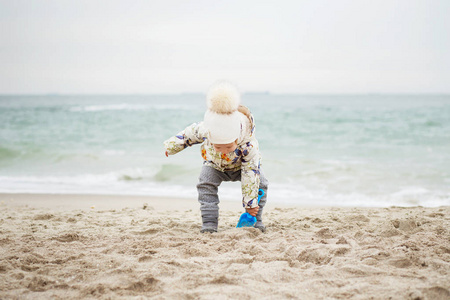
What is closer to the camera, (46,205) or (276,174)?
(46,205)

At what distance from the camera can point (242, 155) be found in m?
2.93

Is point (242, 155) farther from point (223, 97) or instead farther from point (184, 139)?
point (223, 97)

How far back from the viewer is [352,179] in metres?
6.65

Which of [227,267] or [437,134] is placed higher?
[437,134]

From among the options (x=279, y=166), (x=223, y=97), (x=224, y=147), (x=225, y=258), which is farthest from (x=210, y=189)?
(x=279, y=166)

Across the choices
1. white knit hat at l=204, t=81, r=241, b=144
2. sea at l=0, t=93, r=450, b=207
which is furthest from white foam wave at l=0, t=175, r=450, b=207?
white knit hat at l=204, t=81, r=241, b=144

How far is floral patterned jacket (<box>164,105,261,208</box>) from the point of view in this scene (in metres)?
2.88

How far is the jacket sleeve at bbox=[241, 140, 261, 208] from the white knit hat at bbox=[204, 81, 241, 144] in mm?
338

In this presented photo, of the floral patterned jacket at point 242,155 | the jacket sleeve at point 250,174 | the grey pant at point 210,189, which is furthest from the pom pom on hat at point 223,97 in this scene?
the grey pant at point 210,189

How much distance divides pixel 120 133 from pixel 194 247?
1243cm

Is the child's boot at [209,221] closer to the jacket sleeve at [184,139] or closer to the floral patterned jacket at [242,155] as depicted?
the floral patterned jacket at [242,155]

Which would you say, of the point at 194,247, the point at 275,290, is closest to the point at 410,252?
the point at 275,290

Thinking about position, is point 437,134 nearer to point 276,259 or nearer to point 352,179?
point 352,179

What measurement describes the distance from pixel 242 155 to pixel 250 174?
160 millimetres
